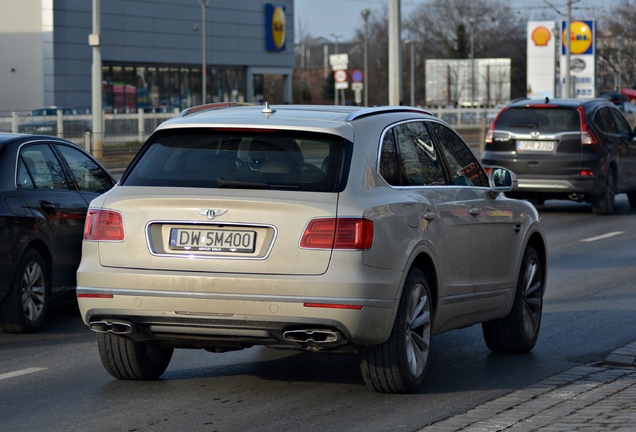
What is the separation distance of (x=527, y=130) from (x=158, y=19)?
57.4 metres

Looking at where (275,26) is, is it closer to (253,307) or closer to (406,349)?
(406,349)

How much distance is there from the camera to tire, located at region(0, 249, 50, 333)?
31.4 feet

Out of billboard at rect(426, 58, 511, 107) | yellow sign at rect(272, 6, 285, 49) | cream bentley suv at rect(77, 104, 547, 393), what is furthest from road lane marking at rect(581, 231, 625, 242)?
billboard at rect(426, 58, 511, 107)

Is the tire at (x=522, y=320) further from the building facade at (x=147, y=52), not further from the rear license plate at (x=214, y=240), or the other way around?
the building facade at (x=147, y=52)

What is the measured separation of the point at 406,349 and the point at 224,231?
3.91 ft

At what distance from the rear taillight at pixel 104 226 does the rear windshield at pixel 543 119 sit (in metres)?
14.6

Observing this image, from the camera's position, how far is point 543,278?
9062 mm

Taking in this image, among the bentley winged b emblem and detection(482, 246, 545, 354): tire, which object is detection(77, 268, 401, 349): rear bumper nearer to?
the bentley winged b emblem

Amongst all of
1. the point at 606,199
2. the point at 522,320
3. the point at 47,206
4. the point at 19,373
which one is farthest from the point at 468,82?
the point at 19,373

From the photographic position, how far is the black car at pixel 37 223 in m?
9.52

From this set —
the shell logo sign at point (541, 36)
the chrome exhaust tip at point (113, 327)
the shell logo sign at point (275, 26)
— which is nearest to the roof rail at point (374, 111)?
the chrome exhaust tip at point (113, 327)

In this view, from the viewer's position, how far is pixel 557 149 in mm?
20719

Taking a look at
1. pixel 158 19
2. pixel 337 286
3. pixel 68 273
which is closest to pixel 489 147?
pixel 68 273

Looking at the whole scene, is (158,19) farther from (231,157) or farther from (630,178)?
(231,157)
